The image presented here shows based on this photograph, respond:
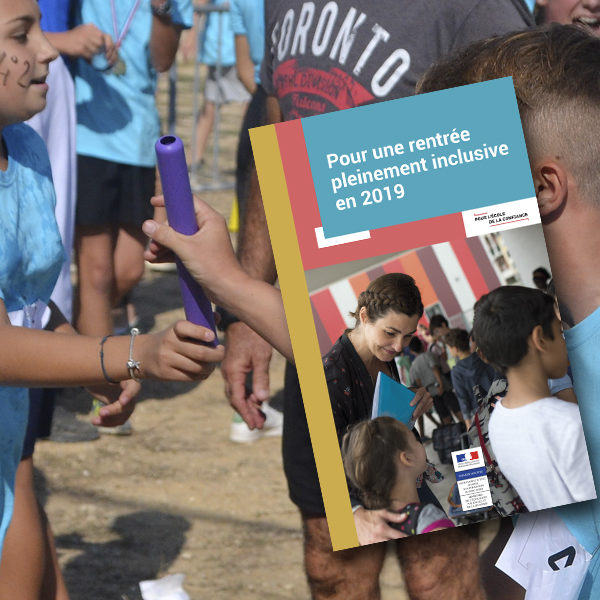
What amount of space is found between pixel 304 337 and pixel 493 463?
0.29 meters

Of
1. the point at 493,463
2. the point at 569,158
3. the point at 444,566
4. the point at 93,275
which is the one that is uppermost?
the point at 93,275

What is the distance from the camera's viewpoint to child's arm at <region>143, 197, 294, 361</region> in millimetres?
1486

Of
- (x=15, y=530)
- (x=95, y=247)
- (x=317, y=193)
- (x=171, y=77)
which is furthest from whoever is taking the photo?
(x=171, y=77)

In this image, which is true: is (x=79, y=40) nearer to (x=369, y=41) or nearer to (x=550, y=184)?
(x=369, y=41)

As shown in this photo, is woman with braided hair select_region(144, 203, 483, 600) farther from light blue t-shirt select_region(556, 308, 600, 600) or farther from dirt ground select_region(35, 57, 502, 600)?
dirt ground select_region(35, 57, 502, 600)

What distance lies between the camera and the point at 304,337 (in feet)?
4.37

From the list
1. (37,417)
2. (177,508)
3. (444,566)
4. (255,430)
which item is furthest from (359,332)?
(255,430)

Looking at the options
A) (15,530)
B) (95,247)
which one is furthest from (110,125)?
(15,530)

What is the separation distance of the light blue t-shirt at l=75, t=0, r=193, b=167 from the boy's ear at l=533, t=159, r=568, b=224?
3661mm

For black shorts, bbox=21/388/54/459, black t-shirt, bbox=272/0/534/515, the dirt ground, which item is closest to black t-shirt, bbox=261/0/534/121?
black t-shirt, bbox=272/0/534/515

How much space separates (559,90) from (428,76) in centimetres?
19

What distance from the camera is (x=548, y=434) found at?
138cm

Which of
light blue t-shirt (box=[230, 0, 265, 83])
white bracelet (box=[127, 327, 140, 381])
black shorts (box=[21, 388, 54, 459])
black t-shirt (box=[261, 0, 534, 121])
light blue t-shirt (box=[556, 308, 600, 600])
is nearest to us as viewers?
light blue t-shirt (box=[556, 308, 600, 600])

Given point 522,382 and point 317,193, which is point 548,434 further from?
point 317,193
